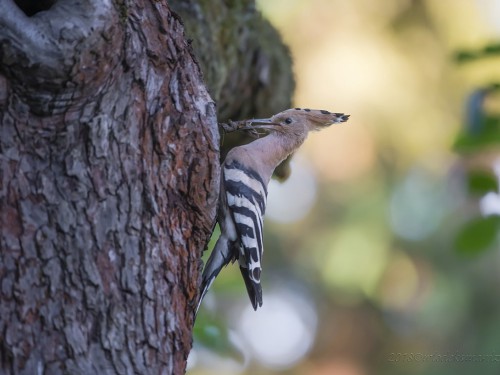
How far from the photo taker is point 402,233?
5.68m

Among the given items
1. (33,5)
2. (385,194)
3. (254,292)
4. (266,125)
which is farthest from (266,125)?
(385,194)

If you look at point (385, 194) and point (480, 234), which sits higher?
point (385, 194)

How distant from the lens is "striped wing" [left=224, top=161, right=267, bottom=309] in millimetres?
2295

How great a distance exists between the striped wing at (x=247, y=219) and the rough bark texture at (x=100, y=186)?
1.60ft

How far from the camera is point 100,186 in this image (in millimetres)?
1658

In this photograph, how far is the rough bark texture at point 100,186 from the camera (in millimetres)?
1545

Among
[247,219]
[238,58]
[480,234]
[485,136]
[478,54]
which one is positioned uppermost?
[238,58]

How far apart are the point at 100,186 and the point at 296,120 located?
112cm

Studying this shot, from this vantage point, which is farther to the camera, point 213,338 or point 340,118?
point 213,338

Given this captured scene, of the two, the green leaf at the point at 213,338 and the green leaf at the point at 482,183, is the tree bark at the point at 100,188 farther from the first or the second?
the green leaf at the point at 213,338

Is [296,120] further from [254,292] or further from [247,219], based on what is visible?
[254,292]

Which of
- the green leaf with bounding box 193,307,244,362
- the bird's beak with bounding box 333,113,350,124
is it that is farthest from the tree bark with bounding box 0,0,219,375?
the green leaf with bounding box 193,307,244,362

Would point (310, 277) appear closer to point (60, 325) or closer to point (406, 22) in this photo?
point (406, 22)

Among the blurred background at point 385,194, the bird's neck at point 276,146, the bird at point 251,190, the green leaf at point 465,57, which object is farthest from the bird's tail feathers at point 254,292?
the blurred background at point 385,194
